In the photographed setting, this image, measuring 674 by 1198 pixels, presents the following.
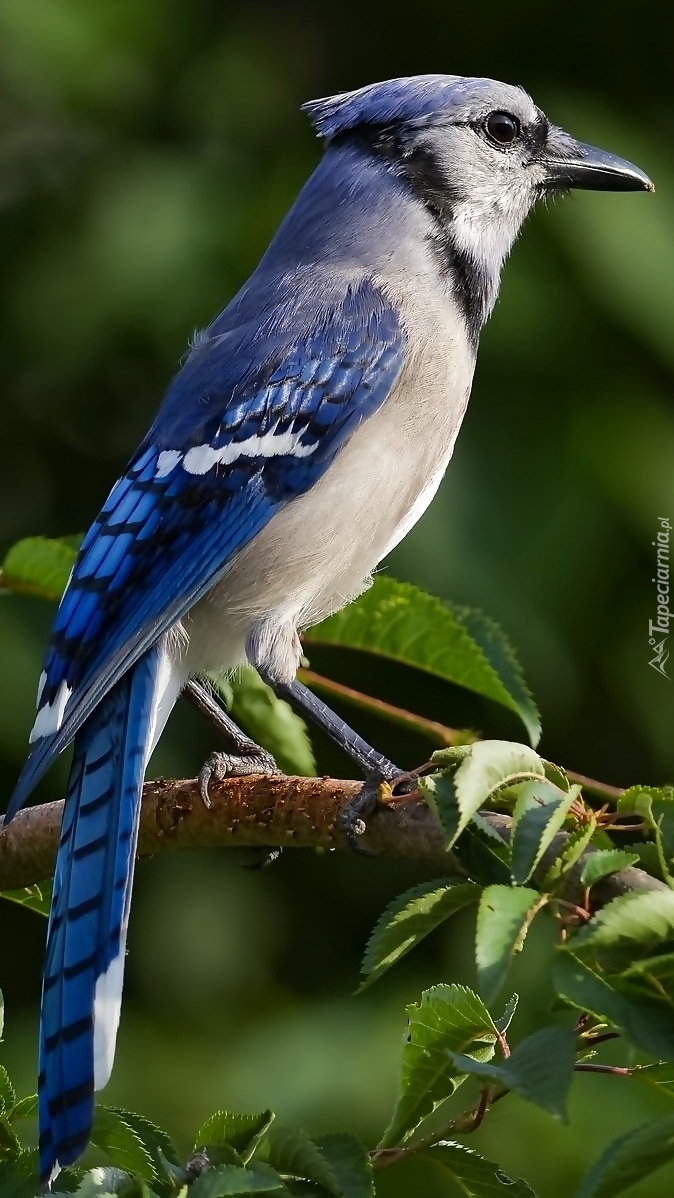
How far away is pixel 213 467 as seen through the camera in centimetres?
230

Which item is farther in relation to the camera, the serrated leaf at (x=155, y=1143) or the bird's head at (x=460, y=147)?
the bird's head at (x=460, y=147)

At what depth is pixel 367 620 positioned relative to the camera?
7.34 ft

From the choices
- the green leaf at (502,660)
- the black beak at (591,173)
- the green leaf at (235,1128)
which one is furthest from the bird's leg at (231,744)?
the black beak at (591,173)

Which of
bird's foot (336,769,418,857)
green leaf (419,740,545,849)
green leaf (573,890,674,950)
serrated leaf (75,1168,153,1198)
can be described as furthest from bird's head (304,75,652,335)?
serrated leaf (75,1168,153,1198)

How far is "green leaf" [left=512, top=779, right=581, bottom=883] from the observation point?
1276 mm

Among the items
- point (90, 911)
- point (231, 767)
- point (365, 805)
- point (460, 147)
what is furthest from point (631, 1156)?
point (460, 147)

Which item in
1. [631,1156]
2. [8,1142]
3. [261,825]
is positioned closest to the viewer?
[631,1156]

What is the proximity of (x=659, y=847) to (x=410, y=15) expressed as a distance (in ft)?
9.52

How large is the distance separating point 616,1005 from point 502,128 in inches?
74.1

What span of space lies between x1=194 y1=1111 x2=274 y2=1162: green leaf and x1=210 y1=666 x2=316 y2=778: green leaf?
2.65ft

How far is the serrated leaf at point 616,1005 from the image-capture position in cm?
121

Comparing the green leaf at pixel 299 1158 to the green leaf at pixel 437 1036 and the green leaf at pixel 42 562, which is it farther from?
the green leaf at pixel 42 562

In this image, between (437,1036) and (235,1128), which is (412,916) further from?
(235,1128)

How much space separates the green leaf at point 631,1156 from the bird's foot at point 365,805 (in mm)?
537
